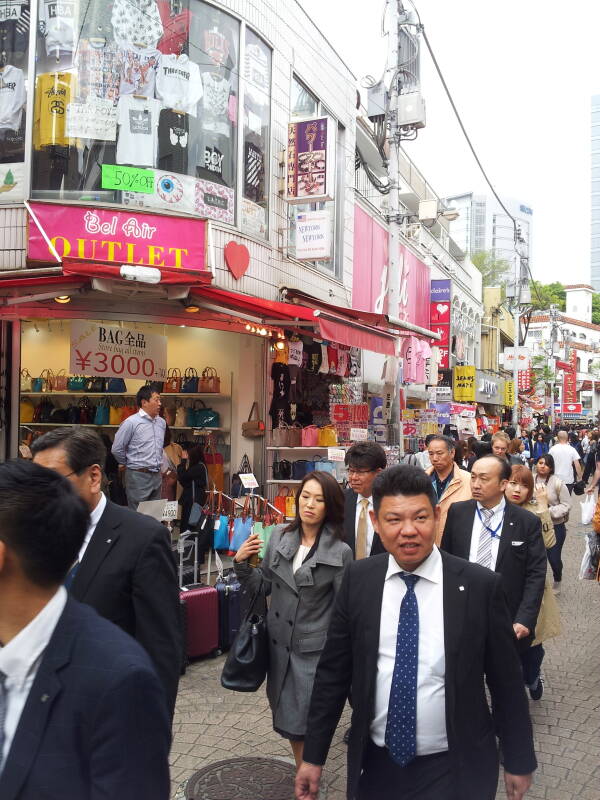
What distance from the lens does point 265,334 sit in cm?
1038

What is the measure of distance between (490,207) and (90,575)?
10733cm

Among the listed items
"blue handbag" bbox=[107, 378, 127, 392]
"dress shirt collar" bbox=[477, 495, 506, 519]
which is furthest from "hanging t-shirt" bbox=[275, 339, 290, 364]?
"dress shirt collar" bbox=[477, 495, 506, 519]

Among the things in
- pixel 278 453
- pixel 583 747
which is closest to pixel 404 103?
pixel 278 453

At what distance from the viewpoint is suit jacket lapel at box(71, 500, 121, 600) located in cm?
276

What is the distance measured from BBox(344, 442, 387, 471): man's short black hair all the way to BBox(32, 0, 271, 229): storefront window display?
5780 mm

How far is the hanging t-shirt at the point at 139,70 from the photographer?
9133 mm

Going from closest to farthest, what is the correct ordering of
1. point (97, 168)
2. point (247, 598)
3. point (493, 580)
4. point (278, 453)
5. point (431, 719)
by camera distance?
point (431, 719) → point (493, 580) → point (247, 598) → point (97, 168) → point (278, 453)

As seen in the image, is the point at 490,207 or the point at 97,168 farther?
the point at 490,207

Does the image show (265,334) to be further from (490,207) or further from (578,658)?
(490,207)

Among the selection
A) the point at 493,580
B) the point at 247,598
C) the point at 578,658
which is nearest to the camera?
the point at 493,580

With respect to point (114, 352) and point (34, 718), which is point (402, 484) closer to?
point (34, 718)

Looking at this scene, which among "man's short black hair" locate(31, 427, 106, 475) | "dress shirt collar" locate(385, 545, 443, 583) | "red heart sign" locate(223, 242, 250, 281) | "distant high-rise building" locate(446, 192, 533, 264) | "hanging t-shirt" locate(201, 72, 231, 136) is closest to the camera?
"dress shirt collar" locate(385, 545, 443, 583)

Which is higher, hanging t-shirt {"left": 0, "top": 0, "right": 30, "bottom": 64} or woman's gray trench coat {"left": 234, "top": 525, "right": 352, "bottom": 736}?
hanging t-shirt {"left": 0, "top": 0, "right": 30, "bottom": 64}

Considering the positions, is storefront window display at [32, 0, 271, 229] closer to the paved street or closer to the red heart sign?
the red heart sign
